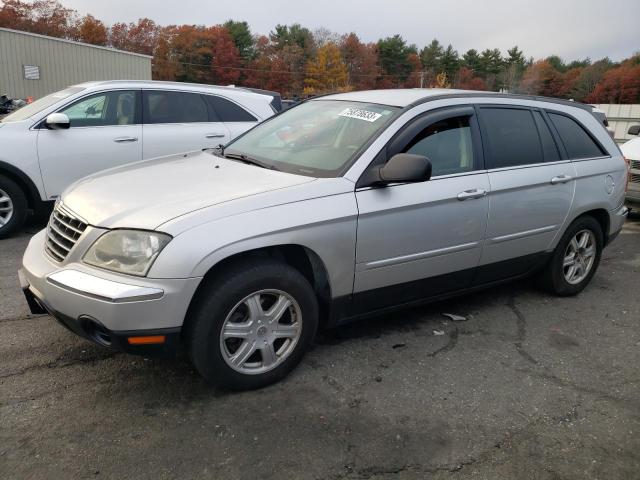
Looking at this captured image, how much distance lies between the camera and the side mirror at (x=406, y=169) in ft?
10.1

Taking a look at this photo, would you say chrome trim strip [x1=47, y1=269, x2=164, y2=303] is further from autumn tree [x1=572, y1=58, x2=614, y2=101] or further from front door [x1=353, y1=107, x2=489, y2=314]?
autumn tree [x1=572, y1=58, x2=614, y2=101]

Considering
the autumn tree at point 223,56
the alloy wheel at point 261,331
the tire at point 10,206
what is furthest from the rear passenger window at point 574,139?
the autumn tree at point 223,56

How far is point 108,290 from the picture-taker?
2.54m

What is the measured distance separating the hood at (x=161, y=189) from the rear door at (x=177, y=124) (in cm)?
293

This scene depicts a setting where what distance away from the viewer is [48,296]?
278 cm

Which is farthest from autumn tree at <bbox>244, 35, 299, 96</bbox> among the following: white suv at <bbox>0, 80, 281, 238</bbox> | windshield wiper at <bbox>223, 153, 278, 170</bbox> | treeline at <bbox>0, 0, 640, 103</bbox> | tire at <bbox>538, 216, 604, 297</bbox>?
windshield wiper at <bbox>223, 153, 278, 170</bbox>

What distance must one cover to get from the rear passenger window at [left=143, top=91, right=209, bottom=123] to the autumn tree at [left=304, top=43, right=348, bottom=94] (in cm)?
7894

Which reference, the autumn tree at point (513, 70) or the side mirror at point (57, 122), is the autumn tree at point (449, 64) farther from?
the side mirror at point (57, 122)

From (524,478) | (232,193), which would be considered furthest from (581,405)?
(232,193)

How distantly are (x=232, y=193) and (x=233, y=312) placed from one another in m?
0.65

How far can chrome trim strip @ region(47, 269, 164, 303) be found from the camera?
252 centimetres

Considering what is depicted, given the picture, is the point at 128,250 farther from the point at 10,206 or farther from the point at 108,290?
the point at 10,206

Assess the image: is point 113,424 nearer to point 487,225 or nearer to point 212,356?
point 212,356

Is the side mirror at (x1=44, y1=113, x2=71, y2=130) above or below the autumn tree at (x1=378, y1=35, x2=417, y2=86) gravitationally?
below
